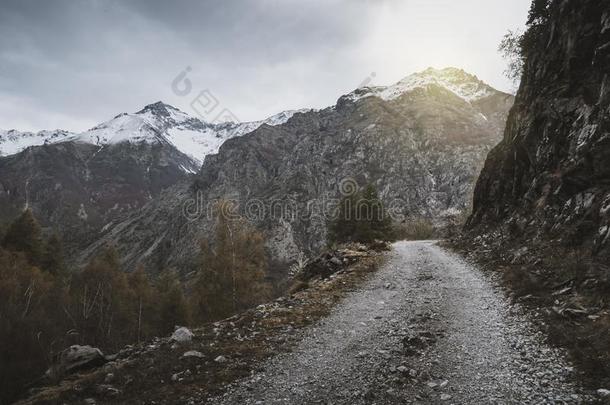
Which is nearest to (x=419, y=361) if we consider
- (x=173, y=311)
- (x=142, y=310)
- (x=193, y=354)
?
(x=193, y=354)

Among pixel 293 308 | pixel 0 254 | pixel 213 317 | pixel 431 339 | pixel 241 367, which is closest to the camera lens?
pixel 241 367

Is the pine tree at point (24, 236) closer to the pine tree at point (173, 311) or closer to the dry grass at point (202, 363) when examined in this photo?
the pine tree at point (173, 311)

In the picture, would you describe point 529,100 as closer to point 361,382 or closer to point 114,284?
point 361,382

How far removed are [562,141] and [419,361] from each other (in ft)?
62.5

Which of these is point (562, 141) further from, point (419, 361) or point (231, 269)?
point (231, 269)

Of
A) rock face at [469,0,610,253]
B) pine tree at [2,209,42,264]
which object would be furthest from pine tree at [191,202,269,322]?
pine tree at [2,209,42,264]

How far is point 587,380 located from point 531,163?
71.9 ft

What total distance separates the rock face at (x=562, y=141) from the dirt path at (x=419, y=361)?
5.63m

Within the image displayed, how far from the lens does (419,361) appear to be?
993 centimetres

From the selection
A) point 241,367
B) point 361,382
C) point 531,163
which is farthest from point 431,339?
point 531,163

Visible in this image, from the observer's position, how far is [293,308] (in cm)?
1600

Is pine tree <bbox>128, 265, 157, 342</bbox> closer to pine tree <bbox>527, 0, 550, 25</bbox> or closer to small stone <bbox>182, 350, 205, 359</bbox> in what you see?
small stone <bbox>182, 350, 205, 359</bbox>

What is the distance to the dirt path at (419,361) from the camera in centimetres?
827

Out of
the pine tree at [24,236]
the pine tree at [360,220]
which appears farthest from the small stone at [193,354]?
the pine tree at [24,236]
